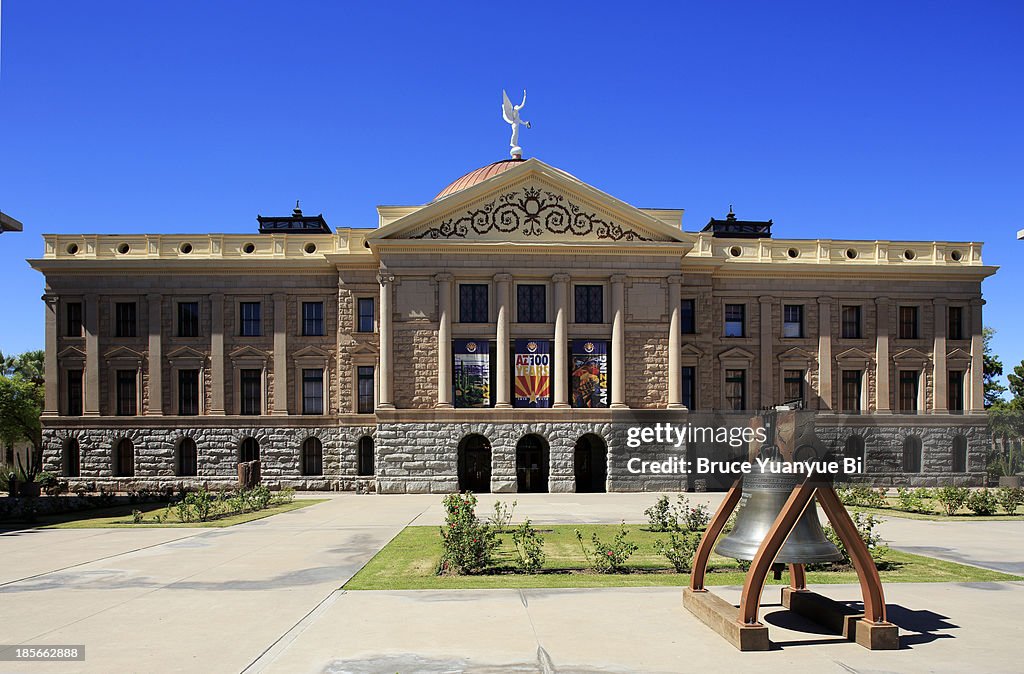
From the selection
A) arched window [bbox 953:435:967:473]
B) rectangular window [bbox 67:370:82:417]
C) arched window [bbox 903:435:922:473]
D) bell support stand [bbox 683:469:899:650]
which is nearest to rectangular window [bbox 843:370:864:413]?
arched window [bbox 903:435:922:473]

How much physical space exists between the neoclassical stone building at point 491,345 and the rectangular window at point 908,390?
6.5 inches

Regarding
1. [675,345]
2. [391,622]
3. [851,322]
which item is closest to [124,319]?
[675,345]

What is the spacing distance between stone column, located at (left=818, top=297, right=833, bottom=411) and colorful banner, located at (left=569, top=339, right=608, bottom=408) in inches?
543

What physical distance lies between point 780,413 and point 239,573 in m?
11.0

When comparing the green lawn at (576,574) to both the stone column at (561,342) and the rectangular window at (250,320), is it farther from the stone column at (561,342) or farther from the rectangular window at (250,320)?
the rectangular window at (250,320)

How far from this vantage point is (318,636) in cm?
1124

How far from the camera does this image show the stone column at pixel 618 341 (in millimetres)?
42656

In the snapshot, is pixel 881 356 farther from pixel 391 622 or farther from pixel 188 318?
pixel 391 622

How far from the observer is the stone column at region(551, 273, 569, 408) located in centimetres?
4256

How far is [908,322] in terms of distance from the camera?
48812 millimetres

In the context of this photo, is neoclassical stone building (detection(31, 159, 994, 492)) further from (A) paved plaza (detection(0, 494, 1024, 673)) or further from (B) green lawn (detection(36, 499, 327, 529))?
(A) paved plaza (detection(0, 494, 1024, 673))

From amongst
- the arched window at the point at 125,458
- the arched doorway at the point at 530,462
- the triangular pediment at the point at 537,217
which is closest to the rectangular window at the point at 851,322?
the triangular pediment at the point at 537,217

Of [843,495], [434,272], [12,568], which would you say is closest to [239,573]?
[12,568]

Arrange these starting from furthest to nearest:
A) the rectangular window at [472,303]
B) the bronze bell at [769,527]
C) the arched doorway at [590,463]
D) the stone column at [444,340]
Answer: the arched doorway at [590,463], the rectangular window at [472,303], the stone column at [444,340], the bronze bell at [769,527]
